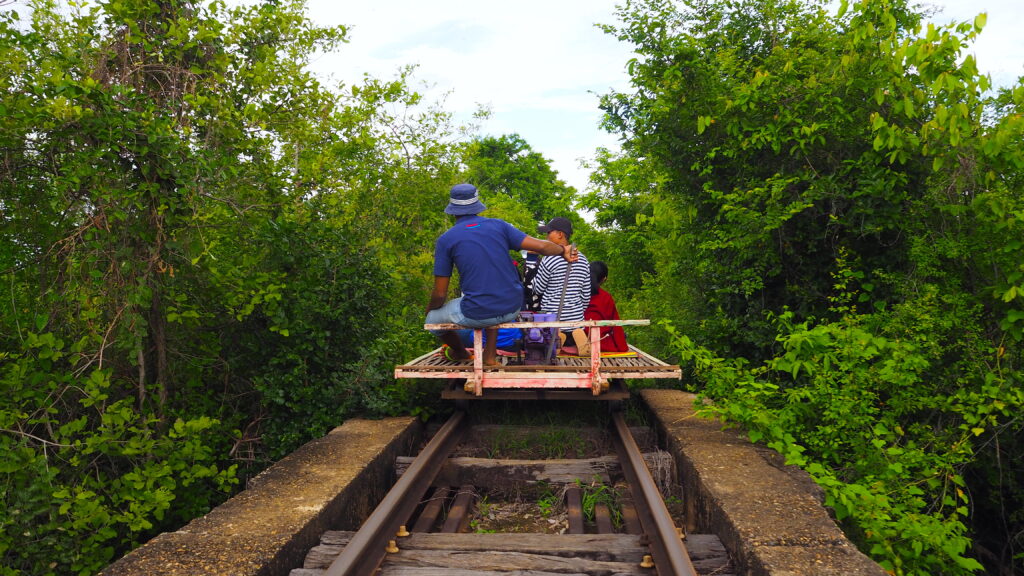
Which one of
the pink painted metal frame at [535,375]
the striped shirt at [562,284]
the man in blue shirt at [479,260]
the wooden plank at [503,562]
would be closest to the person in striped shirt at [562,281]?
the striped shirt at [562,284]

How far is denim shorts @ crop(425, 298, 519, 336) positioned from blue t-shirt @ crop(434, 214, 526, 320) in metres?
0.05

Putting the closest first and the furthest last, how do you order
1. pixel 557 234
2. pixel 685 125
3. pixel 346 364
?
1. pixel 346 364
2. pixel 557 234
3. pixel 685 125

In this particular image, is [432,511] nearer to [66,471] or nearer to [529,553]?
[529,553]

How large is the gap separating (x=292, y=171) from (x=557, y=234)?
280 cm

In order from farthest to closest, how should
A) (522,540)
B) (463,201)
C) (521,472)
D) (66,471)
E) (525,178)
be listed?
(525,178), (463,201), (521,472), (66,471), (522,540)

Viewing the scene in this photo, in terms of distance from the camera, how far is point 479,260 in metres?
5.64

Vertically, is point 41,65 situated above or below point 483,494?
above

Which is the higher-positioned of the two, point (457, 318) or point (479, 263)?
point (479, 263)

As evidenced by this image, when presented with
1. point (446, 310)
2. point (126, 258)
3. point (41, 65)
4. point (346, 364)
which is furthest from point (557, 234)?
point (41, 65)

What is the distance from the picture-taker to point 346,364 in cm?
626

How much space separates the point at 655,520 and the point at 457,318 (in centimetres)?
267

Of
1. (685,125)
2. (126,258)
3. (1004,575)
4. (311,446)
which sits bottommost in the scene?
(1004,575)

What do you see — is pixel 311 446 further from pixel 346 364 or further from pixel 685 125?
pixel 685 125

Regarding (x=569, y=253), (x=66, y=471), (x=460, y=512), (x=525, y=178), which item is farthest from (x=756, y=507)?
(x=525, y=178)
